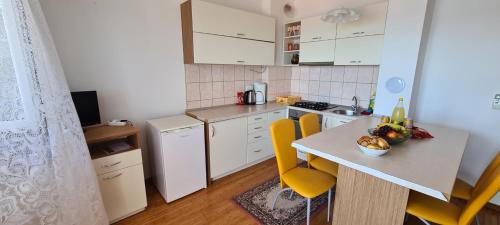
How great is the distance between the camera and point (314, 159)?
207cm

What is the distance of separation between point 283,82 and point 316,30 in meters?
0.95

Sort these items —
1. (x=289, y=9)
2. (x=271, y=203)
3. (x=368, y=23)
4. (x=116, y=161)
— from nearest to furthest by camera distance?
(x=116, y=161) → (x=271, y=203) → (x=368, y=23) → (x=289, y=9)

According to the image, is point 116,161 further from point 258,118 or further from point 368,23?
point 368,23

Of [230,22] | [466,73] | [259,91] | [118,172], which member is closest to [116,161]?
[118,172]

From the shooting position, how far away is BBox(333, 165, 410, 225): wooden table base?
1241 millimetres

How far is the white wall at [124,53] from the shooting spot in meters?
1.87

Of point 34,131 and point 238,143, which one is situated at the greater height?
point 34,131

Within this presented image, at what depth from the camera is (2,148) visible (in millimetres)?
1107

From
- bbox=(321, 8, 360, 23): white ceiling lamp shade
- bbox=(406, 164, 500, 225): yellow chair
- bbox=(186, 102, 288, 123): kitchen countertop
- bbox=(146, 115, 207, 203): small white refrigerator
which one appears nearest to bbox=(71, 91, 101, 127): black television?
bbox=(146, 115, 207, 203): small white refrigerator

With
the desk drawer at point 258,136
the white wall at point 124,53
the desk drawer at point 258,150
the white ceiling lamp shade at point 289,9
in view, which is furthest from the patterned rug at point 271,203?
the white ceiling lamp shade at point 289,9

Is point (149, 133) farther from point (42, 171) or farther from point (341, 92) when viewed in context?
point (341, 92)

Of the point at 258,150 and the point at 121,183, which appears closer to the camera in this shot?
the point at 121,183

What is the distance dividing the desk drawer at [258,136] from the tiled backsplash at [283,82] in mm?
607

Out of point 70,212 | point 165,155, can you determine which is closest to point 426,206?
point 165,155
